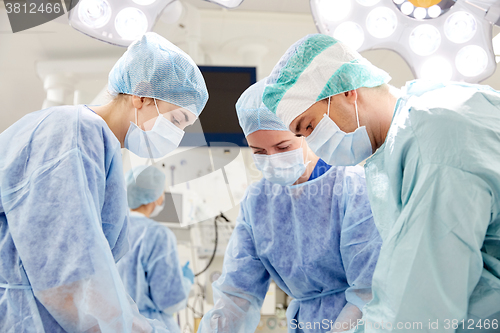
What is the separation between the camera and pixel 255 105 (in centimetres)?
142

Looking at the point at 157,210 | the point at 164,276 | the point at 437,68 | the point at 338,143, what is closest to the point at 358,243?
the point at 338,143

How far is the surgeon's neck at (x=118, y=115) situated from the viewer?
122cm

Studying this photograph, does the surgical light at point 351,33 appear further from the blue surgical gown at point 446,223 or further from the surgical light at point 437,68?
the blue surgical gown at point 446,223

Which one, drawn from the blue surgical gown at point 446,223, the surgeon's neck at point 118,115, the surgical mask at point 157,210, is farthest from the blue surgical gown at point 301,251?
the surgical mask at point 157,210

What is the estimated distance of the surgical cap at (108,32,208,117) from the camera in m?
1.23

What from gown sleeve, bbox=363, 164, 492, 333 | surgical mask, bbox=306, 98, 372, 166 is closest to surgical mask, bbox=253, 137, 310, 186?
surgical mask, bbox=306, 98, 372, 166

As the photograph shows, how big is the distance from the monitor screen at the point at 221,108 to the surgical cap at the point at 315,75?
0.33 m

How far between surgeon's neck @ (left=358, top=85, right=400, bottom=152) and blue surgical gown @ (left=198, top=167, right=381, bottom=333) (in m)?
0.26

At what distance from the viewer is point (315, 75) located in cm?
110

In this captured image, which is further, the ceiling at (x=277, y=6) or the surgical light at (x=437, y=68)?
the ceiling at (x=277, y=6)

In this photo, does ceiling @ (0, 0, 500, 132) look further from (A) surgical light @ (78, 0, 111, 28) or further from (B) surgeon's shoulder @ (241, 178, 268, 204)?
(B) surgeon's shoulder @ (241, 178, 268, 204)

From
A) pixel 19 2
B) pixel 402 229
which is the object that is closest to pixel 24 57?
pixel 19 2

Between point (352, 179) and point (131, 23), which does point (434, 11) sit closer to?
point (352, 179)

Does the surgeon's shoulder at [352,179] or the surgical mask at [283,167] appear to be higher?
the surgeon's shoulder at [352,179]
